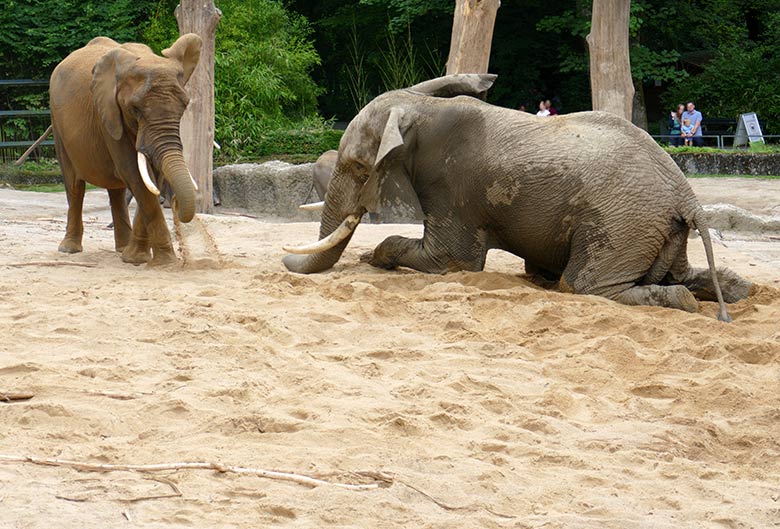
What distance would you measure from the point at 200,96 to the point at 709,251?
8167 millimetres

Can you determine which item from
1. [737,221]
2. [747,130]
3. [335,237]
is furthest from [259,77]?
[335,237]

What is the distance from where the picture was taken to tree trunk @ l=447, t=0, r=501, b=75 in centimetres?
1305

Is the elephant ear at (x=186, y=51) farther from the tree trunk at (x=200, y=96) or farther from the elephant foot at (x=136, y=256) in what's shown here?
the tree trunk at (x=200, y=96)

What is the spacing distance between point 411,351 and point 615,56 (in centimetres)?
1017

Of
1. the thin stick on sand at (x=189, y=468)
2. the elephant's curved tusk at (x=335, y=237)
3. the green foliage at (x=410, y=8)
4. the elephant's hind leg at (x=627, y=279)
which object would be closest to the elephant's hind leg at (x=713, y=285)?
the elephant's hind leg at (x=627, y=279)

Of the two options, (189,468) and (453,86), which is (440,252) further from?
(189,468)

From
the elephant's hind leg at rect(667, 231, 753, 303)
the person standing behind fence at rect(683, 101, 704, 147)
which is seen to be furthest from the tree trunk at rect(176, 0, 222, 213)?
the person standing behind fence at rect(683, 101, 704, 147)

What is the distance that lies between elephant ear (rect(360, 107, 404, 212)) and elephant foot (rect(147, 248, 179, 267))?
1.45m

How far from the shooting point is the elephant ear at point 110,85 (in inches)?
326

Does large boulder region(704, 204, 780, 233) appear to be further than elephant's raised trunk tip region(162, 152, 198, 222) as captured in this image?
Yes

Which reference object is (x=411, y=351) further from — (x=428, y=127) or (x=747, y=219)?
(x=747, y=219)

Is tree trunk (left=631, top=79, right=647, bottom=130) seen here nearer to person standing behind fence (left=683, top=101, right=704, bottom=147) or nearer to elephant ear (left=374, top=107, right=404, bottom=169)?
person standing behind fence (left=683, top=101, right=704, bottom=147)

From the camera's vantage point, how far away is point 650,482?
14.0 ft

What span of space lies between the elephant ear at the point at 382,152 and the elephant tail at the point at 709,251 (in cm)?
200
